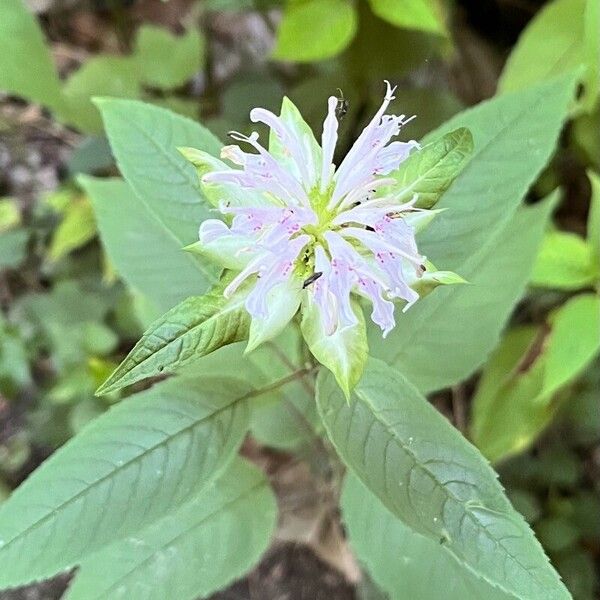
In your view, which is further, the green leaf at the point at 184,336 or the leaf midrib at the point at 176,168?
the leaf midrib at the point at 176,168

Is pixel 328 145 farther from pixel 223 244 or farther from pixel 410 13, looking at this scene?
pixel 410 13

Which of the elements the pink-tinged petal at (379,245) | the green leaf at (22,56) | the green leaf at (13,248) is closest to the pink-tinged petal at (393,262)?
the pink-tinged petal at (379,245)

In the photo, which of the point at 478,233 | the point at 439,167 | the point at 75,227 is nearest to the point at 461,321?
the point at 478,233

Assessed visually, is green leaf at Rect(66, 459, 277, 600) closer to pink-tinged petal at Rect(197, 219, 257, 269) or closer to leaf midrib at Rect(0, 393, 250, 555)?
leaf midrib at Rect(0, 393, 250, 555)

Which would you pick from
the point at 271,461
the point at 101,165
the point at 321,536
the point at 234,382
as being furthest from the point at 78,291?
the point at 234,382

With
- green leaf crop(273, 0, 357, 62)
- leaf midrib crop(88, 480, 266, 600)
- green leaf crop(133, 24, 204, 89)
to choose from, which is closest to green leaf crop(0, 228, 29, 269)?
green leaf crop(133, 24, 204, 89)

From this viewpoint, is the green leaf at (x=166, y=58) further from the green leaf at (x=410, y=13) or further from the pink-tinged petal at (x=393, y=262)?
the pink-tinged petal at (x=393, y=262)
